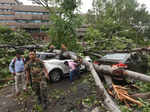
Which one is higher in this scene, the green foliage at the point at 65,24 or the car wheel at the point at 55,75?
the green foliage at the point at 65,24

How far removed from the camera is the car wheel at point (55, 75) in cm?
593

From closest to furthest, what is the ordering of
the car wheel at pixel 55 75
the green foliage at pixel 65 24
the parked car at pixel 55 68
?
the parked car at pixel 55 68, the car wheel at pixel 55 75, the green foliage at pixel 65 24

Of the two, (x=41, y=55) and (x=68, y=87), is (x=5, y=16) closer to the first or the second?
(x=41, y=55)

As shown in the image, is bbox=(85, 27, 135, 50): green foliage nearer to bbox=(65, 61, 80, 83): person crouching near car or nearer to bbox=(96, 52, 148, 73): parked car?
bbox=(96, 52, 148, 73): parked car

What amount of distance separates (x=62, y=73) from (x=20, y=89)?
2328mm

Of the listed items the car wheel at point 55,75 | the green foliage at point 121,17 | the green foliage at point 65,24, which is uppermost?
the green foliage at point 121,17

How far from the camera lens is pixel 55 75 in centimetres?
606

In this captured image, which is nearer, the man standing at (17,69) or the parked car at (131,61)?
the man standing at (17,69)

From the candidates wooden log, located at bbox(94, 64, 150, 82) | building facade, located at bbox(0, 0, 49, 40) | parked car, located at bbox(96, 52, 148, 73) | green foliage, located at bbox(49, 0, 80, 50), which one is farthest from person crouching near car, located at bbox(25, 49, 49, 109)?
building facade, located at bbox(0, 0, 49, 40)


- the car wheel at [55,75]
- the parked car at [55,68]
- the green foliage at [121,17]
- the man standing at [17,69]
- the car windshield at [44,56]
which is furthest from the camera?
the green foliage at [121,17]

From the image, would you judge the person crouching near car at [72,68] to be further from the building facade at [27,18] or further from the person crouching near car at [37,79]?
the building facade at [27,18]

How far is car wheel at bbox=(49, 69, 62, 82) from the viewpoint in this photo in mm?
5933

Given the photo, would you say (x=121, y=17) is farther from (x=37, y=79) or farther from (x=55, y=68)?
(x=37, y=79)

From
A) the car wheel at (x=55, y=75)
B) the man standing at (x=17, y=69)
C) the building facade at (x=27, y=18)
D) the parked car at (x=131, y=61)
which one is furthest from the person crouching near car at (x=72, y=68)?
the building facade at (x=27, y=18)
